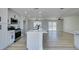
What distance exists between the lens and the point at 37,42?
4191 mm

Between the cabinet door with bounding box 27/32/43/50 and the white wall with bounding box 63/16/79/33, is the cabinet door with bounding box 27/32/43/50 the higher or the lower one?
the lower one

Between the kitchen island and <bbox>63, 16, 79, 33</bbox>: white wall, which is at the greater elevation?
<bbox>63, 16, 79, 33</bbox>: white wall

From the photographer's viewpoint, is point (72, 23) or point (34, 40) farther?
point (72, 23)

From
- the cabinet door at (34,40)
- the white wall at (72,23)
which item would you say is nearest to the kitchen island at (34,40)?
the cabinet door at (34,40)

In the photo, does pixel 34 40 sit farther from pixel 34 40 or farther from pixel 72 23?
pixel 72 23

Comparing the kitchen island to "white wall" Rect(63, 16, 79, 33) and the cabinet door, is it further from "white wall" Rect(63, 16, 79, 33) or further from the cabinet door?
"white wall" Rect(63, 16, 79, 33)

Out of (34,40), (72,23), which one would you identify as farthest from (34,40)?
(72,23)

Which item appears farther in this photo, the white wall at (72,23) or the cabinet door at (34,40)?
the white wall at (72,23)

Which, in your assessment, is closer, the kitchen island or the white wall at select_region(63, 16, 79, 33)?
the kitchen island

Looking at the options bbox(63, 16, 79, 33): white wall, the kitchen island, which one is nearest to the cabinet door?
the kitchen island

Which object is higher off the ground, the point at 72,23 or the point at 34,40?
the point at 72,23

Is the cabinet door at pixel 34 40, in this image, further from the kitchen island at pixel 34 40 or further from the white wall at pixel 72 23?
the white wall at pixel 72 23
